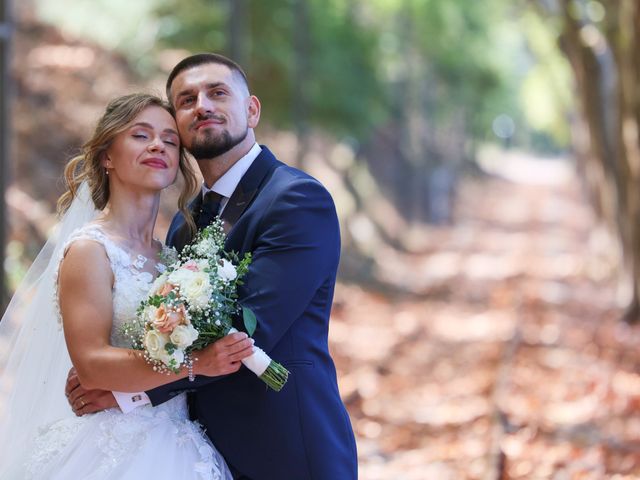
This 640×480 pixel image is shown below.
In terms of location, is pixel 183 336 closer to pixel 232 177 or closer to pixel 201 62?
pixel 232 177

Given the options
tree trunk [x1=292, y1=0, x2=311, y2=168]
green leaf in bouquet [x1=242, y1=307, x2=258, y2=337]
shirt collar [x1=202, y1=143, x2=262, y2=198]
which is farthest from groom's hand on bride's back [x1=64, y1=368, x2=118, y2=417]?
tree trunk [x1=292, y1=0, x2=311, y2=168]

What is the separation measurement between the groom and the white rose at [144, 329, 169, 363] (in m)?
0.36

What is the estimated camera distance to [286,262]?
3.65 m

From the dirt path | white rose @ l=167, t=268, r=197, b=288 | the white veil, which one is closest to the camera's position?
white rose @ l=167, t=268, r=197, b=288

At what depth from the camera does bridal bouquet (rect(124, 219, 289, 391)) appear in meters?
3.29

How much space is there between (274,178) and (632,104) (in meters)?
10.7

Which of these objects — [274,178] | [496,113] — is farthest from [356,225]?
[496,113]

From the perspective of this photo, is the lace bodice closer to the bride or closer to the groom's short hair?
the bride

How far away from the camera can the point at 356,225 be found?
28578mm

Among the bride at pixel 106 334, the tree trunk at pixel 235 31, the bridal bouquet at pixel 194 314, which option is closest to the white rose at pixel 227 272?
the bridal bouquet at pixel 194 314

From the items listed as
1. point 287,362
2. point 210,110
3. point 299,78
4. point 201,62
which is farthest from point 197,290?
point 299,78

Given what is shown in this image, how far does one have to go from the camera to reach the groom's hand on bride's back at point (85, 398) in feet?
12.5

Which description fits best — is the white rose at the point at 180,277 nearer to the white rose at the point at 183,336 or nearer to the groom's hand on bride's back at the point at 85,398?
the white rose at the point at 183,336

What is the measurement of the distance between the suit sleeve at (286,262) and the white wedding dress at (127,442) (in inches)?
7.9
